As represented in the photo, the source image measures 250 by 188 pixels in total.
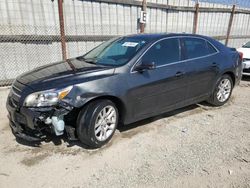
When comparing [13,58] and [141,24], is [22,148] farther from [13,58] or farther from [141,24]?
[141,24]

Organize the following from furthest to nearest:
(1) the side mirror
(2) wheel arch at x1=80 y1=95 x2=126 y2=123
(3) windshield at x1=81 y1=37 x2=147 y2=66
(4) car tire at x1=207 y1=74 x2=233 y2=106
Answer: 1. (4) car tire at x1=207 y1=74 x2=233 y2=106
2. (3) windshield at x1=81 y1=37 x2=147 y2=66
3. (1) the side mirror
4. (2) wheel arch at x1=80 y1=95 x2=126 y2=123

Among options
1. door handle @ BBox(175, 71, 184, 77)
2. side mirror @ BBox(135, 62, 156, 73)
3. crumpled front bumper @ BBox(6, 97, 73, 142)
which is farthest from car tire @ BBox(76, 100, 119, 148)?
door handle @ BBox(175, 71, 184, 77)

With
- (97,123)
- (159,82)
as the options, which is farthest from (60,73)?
(159,82)

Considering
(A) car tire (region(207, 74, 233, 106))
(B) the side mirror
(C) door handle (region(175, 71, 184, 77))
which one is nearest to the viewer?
(B) the side mirror

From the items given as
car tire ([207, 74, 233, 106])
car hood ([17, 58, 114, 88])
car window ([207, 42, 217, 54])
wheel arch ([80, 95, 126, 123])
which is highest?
car window ([207, 42, 217, 54])

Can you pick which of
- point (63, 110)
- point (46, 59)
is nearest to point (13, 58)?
point (46, 59)

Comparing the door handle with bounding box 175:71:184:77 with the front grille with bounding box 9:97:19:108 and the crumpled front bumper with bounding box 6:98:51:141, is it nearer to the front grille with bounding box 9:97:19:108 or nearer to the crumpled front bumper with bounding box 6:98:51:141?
the crumpled front bumper with bounding box 6:98:51:141

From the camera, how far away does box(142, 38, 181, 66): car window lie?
3.88m

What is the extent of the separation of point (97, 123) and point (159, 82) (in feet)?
4.01

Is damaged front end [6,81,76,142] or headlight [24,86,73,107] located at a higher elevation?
headlight [24,86,73,107]

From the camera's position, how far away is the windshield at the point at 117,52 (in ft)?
12.5

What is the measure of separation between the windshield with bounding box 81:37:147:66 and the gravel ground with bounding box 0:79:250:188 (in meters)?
1.15

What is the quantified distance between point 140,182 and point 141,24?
21.0ft

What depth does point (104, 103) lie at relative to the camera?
11.1 ft
